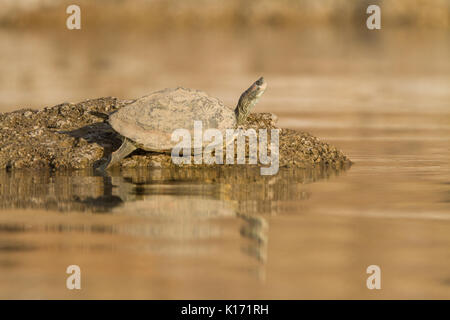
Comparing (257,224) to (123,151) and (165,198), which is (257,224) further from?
(123,151)

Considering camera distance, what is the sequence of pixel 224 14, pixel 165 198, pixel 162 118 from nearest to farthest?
pixel 165 198 < pixel 162 118 < pixel 224 14

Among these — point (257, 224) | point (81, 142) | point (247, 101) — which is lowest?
point (257, 224)

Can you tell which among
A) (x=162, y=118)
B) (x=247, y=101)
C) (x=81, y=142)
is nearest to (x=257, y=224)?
(x=162, y=118)

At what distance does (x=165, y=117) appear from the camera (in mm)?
10281

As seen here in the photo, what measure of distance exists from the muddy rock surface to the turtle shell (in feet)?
1.03

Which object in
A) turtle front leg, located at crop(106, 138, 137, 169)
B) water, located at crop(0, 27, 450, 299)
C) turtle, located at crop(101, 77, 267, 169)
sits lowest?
water, located at crop(0, 27, 450, 299)

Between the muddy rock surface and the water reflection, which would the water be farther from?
the muddy rock surface

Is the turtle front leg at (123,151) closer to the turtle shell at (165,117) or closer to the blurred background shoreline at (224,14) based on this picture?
the turtle shell at (165,117)

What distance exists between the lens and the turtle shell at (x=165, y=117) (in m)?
10.2

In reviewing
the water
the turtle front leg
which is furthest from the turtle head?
the turtle front leg

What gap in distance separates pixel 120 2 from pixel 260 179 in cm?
3125

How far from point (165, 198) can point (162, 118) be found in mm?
1556

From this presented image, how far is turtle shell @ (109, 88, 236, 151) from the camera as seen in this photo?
1020 cm

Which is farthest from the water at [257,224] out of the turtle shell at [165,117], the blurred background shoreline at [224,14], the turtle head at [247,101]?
the blurred background shoreline at [224,14]
